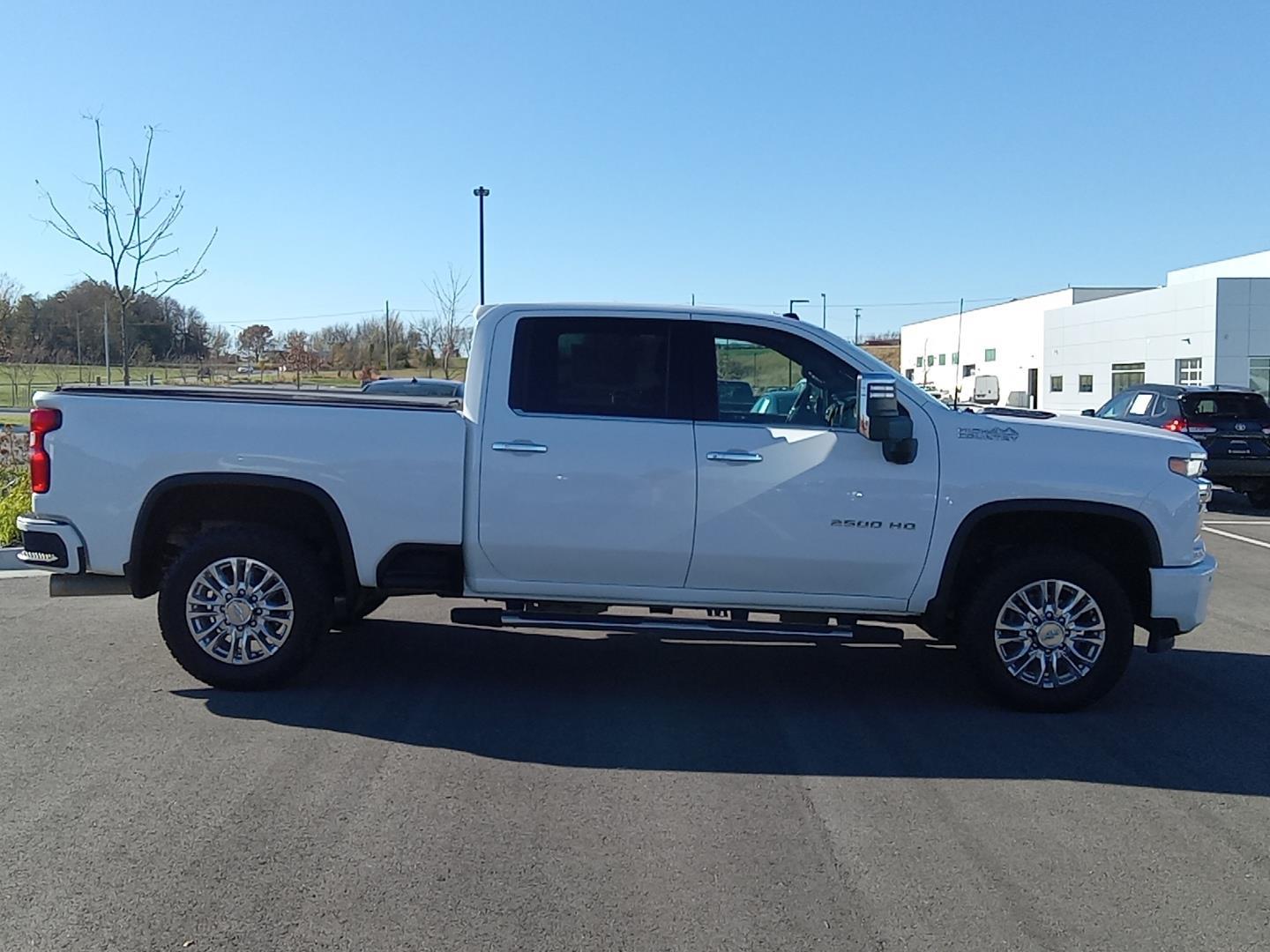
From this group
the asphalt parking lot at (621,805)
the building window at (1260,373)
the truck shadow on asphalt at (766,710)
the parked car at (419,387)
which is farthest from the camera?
the building window at (1260,373)

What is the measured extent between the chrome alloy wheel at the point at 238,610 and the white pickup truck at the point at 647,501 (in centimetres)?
1

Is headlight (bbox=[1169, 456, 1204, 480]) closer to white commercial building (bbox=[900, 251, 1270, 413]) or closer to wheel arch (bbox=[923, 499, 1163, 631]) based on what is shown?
wheel arch (bbox=[923, 499, 1163, 631])

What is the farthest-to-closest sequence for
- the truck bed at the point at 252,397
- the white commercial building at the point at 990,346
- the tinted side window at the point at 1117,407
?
the white commercial building at the point at 990,346
the tinted side window at the point at 1117,407
the truck bed at the point at 252,397

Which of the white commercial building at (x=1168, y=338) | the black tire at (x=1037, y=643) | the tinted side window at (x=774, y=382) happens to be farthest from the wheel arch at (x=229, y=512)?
the white commercial building at (x=1168, y=338)

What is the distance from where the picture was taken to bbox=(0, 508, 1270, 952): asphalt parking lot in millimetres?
3861

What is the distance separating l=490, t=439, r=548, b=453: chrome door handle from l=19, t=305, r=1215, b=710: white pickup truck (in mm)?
10

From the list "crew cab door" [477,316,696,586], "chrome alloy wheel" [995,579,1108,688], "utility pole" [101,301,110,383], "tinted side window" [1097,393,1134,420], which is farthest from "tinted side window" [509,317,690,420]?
"tinted side window" [1097,393,1134,420]

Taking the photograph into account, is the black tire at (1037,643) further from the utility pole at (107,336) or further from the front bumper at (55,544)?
the utility pole at (107,336)

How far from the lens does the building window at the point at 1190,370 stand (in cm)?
4116

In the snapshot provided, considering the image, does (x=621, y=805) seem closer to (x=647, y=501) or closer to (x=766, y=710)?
(x=766, y=710)

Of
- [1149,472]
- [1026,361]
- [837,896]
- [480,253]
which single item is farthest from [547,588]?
[1026,361]

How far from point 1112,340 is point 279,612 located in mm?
49091

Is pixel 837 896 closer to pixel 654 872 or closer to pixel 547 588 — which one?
pixel 654 872

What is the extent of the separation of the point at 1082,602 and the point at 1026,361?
190ft
